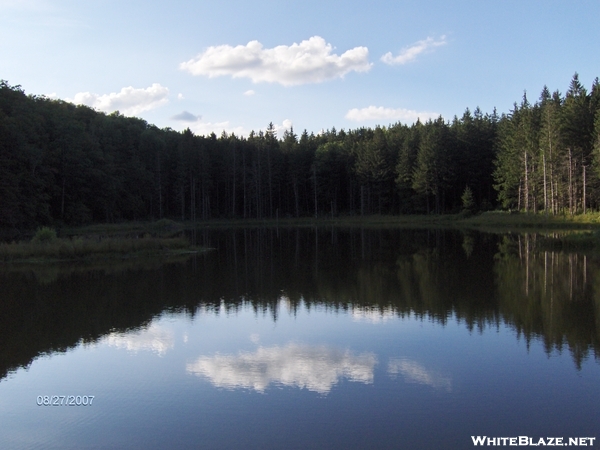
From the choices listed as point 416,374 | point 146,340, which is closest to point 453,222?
point 146,340

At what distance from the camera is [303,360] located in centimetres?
1101

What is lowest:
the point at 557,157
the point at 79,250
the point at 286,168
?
the point at 79,250

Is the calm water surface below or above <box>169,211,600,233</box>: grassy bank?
below

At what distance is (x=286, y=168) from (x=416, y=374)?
8813 centimetres

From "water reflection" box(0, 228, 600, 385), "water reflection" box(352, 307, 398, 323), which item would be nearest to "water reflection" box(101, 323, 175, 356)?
"water reflection" box(0, 228, 600, 385)

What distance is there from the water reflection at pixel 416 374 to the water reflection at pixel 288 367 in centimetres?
43

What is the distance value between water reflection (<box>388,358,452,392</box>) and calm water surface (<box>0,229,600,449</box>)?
1.5 inches

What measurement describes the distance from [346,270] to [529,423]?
1726 cm

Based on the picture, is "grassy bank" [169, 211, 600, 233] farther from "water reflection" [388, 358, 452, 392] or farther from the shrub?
the shrub

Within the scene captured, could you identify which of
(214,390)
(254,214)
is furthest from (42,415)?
(254,214)

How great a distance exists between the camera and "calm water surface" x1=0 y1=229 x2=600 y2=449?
25.4 ft

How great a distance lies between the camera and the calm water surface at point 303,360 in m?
7.74

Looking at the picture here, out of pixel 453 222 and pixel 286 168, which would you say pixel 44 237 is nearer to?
pixel 453 222

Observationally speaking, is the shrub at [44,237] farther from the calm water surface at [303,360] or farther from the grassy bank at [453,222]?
the grassy bank at [453,222]
